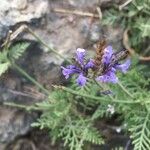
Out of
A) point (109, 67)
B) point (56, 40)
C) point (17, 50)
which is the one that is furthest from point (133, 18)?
point (109, 67)

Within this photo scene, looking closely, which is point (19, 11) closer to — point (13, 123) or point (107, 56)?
point (13, 123)

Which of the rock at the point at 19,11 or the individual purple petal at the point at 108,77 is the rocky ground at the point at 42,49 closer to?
the rock at the point at 19,11

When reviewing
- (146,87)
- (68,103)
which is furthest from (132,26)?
(68,103)

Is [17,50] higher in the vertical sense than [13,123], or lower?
higher

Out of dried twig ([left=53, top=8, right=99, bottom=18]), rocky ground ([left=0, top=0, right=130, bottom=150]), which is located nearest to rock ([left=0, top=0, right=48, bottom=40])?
rocky ground ([left=0, top=0, right=130, bottom=150])

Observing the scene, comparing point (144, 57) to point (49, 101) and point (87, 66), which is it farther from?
point (87, 66)

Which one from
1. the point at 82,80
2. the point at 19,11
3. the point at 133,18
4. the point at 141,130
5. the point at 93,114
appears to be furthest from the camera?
the point at 133,18

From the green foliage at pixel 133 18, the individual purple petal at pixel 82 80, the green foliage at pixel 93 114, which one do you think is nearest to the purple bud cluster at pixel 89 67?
the individual purple petal at pixel 82 80
